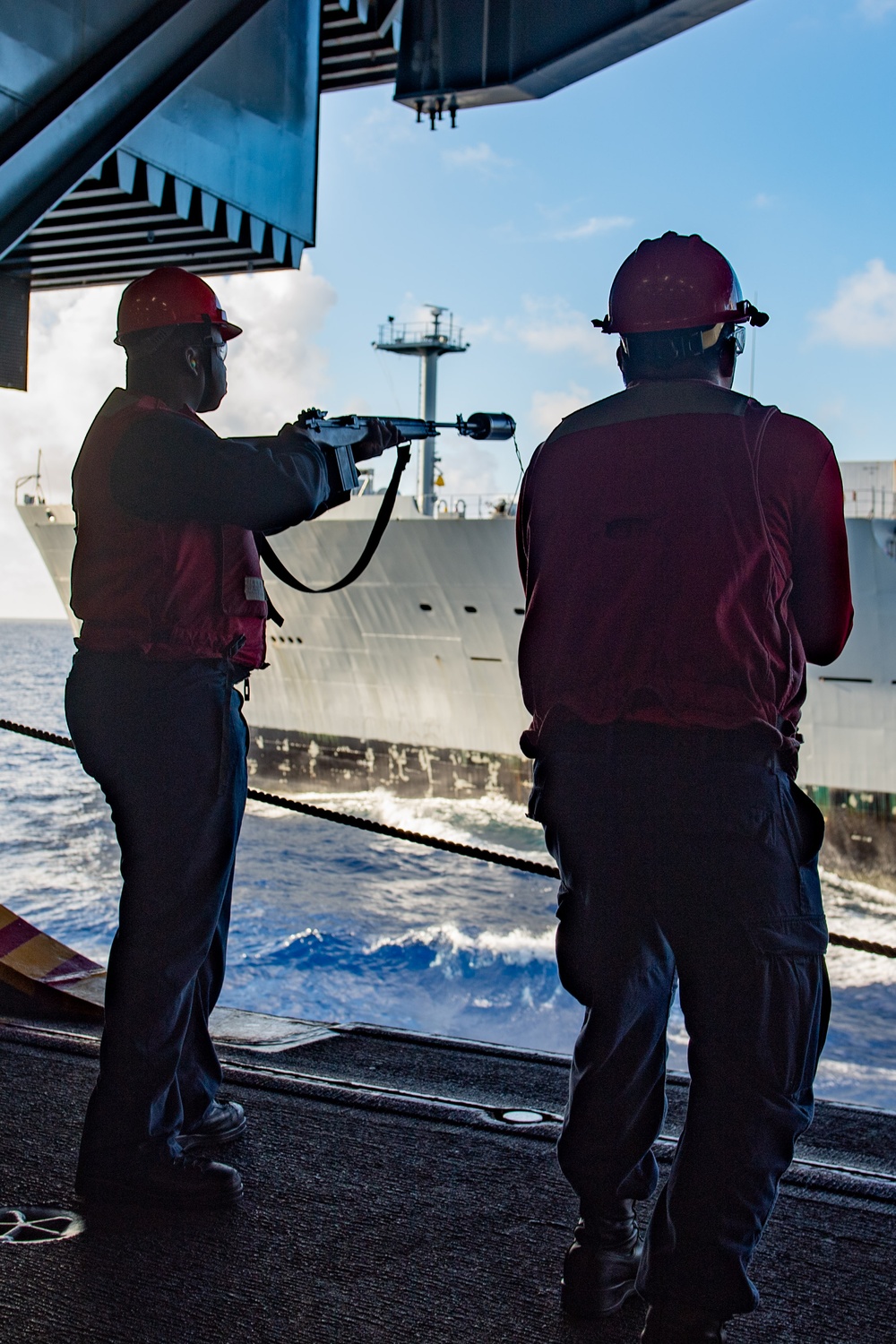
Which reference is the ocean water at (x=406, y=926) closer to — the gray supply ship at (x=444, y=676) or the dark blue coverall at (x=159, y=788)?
the gray supply ship at (x=444, y=676)

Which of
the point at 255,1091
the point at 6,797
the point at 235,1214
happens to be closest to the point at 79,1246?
the point at 235,1214

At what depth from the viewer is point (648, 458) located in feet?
5.16

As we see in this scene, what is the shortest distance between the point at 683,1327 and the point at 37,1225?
1135 millimetres

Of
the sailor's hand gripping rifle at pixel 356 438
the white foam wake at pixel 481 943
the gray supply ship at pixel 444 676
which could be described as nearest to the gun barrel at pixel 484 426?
the sailor's hand gripping rifle at pixel 356 438

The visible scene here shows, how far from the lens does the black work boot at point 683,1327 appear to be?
1.50 m

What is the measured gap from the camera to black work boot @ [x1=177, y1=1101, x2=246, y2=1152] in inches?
90.4

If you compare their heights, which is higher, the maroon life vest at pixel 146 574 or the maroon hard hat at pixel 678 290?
the maroon hard hat at pixel 678 290

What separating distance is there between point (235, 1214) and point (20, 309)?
16.5 ft

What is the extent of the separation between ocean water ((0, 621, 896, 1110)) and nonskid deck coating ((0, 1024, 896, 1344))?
45.9 feet

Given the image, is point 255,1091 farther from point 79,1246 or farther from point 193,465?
point 193,465

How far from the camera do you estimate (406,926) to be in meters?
23.5

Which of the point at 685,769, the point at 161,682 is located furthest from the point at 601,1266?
the point at 161,682

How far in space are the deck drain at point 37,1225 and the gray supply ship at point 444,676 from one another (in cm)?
1529

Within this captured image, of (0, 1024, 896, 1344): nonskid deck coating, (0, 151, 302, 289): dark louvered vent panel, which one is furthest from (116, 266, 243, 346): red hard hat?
(0, 151, 302, 289): dark louvered vent panel
